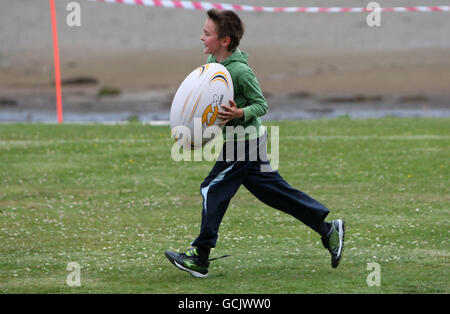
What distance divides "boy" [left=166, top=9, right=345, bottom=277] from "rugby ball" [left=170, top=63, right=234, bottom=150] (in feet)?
0.50

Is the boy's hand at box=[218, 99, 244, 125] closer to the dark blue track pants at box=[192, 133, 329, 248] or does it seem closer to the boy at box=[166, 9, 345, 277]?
the boy at box=[166, 9, 345, 277]

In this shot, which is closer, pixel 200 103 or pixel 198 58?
pixel 200 103

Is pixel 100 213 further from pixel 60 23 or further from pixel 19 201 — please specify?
pixel 60 23

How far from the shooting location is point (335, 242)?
22.2 feet

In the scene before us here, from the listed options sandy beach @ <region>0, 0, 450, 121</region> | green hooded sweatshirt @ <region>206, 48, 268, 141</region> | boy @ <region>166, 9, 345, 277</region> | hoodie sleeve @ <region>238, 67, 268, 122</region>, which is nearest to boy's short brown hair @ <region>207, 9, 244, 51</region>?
boy @ <region>166, 9, 345, 277</region>

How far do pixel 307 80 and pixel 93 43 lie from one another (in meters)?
7.09

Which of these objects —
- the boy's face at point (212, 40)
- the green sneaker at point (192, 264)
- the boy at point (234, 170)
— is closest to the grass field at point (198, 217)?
the green sneaker at point (192, 264)

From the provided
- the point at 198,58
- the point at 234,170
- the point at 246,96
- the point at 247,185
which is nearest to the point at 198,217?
the point at 247,185

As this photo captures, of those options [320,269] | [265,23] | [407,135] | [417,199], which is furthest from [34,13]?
[320,269]

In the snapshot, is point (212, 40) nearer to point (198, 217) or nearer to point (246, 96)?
point (246, 96)

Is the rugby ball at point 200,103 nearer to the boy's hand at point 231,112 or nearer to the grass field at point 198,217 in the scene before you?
the boy's hand at point 231,112

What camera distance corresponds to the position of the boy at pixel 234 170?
655cm

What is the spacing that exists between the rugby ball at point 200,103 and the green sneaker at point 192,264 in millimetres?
844

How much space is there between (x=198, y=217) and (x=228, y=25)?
266 centimetres
